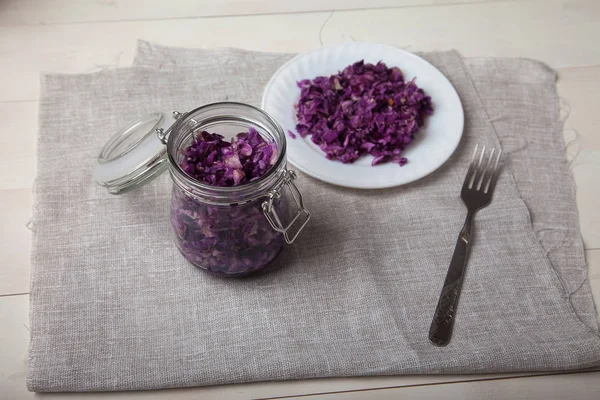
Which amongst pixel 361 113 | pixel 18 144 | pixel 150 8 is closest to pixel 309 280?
pixel 361 113

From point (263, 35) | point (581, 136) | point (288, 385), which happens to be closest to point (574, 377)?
point (288, 385)

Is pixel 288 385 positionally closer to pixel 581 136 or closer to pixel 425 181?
pixel 425 181

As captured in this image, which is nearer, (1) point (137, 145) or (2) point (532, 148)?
(1) point (137, 145)

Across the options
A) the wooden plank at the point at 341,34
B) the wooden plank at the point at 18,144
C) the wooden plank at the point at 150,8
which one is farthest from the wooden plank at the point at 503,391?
the wooden plank at the point at 150,8

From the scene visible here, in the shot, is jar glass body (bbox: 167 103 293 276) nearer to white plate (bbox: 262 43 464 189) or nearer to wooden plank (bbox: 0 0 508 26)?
white plate (bbox: 262 43 464 189)

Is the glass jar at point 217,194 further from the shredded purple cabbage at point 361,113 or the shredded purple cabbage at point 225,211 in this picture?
the shredded purple cabbage at point 361,113

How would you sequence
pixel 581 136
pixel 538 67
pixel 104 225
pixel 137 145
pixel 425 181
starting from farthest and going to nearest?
pixel 538 67 < pixel 581 136 < pixel 425 181 < pixel 104 225 < pixel 137 145
